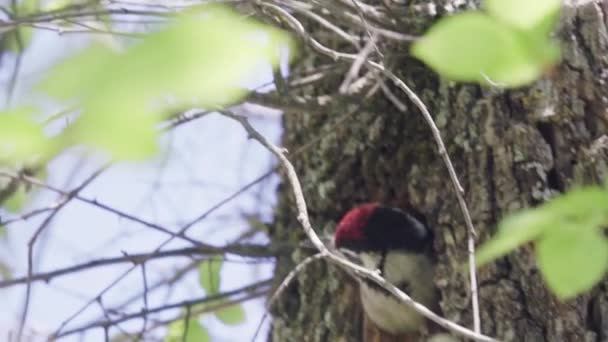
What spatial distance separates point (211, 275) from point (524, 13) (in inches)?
64.4

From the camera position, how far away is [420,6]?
1845mm

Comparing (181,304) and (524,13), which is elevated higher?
(524,13)

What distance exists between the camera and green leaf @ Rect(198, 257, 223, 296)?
2279 mm

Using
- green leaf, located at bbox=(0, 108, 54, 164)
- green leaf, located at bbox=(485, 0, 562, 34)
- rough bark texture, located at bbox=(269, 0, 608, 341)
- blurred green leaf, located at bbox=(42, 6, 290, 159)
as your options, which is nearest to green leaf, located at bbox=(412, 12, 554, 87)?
green leaf, located at bbox=(485, 0, 562, 34)

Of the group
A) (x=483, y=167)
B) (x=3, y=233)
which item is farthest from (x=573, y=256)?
(x=3, y=233)

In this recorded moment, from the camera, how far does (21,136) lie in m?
0.65

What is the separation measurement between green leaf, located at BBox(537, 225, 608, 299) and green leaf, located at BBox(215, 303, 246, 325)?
160 centimetres

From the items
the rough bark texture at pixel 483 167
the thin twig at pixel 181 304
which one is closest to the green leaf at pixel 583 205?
the rough bark texture at pixel 483 167

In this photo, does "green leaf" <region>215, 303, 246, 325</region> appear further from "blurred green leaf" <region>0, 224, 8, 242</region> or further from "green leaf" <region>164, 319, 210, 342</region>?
"blurred green leaf" <region>0, 224, 8, 242</region>

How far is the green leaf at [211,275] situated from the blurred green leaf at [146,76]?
1623mm

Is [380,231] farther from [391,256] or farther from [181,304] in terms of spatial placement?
[181,304]

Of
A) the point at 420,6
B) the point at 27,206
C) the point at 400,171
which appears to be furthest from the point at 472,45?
the point at 27,206

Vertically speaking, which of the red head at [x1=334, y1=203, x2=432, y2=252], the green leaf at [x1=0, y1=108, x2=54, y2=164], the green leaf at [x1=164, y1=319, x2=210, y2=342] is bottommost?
the green leaf at [x1=164, y1=319, x2=210, y2=342]

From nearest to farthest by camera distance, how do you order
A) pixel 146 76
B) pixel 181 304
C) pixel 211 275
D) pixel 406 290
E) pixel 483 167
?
pixel 146 76 < pixel 483 167 < pixel 406 290 < pixel 181 304 < pixel 211 275
